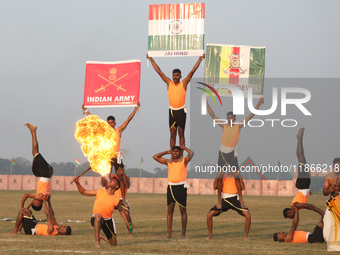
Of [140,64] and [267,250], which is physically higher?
[140,64]

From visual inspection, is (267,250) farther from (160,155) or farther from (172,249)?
(160,155)

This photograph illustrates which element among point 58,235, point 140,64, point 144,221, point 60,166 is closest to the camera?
point 58,235

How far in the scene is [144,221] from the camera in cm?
2267

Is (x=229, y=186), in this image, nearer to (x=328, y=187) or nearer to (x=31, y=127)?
(x=328, y=187)

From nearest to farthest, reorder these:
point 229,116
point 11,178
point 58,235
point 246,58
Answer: point 58,235 → point 229,116 → point 246,58 → point 11,178

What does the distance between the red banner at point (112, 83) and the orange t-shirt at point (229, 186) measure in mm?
5805

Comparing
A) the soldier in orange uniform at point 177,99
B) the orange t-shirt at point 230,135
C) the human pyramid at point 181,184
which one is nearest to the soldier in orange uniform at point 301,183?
the human pyramid at point 181,184

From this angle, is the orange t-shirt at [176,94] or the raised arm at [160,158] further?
the orange t-shirt at [176,94]

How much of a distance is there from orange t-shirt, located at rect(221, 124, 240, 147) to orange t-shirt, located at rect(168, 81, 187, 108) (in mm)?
1732

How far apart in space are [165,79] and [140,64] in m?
3.29

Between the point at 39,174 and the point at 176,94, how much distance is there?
17.4 ft

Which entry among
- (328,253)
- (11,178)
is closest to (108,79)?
(328,253)

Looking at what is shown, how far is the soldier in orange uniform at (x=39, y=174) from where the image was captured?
16.5 metres

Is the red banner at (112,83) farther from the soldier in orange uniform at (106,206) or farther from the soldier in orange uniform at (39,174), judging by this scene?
the soldier in orange uniform at (106,206)
